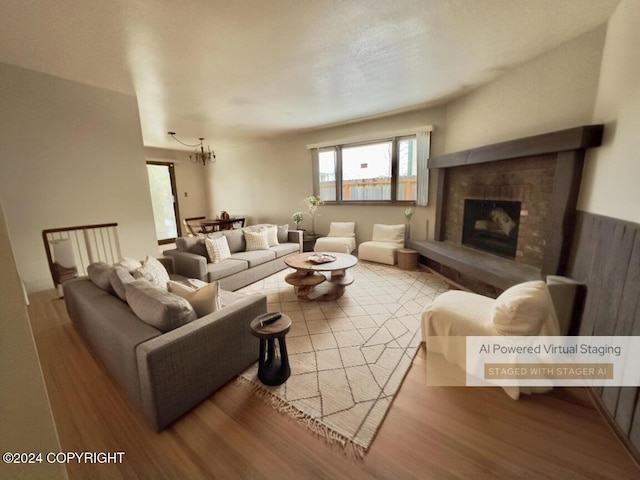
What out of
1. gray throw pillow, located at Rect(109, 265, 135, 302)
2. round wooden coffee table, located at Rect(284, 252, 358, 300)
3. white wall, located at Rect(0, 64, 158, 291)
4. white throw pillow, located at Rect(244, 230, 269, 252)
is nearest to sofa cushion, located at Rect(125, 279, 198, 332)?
gray throw pillow, located at Rect(109, 265, 135, 302)

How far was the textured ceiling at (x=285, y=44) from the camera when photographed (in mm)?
1821

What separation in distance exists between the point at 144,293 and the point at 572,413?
2.78m

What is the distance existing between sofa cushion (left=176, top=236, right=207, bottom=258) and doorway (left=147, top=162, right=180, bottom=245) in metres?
4.32

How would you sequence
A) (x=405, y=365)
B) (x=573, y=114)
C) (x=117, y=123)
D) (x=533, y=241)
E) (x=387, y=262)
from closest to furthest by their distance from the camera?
(x=405, y=365) → (x=573, y=114) → (x=533, y=241) → (x=117, y=123) → (x=387, y=262)

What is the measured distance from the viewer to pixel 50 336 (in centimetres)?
234

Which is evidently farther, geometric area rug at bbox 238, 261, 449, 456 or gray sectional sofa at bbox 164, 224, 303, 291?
gray sectional sofa at bbox 164, 224, 303, 291

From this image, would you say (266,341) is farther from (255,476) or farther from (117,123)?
(117,123)

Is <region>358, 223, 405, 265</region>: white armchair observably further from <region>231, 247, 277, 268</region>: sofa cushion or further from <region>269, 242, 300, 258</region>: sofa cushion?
<region>231, 247, 277, 268</region>: sofa cushion

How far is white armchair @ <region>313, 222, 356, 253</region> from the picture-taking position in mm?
4520

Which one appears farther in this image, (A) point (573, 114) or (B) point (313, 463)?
(A) point (573, 114)

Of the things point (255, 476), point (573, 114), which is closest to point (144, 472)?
point (255, 476)

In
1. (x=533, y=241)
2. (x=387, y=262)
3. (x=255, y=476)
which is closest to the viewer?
(x=255, y=476)

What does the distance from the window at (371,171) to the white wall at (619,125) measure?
7.48 ft

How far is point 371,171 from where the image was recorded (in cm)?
488
